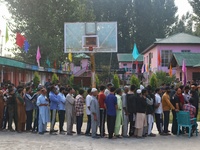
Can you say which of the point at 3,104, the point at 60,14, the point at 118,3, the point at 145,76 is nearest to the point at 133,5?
the point at 118,3

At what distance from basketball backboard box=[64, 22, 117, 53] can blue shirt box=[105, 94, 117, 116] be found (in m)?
7.59

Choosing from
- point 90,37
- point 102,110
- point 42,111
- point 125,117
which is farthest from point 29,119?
point 90,37

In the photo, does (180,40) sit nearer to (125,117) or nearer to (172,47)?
(172,47)

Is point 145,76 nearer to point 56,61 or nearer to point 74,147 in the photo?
point 56,61

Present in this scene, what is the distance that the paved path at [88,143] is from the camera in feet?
31.7

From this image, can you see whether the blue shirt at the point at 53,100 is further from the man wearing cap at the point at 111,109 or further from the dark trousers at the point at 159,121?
the dark trousers at the point at 159,121

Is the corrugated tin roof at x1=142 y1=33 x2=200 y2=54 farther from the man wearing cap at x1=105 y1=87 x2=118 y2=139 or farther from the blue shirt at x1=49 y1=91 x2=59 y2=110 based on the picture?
the man wearing cap at x1=105 y1=87 x2=118 y2=139

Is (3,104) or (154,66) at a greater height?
(154,66)

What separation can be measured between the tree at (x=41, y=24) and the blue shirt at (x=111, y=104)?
91.4 feet

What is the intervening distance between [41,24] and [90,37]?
22.5 meters

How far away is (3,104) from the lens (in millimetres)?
12766

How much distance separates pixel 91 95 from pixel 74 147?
7.60 feet

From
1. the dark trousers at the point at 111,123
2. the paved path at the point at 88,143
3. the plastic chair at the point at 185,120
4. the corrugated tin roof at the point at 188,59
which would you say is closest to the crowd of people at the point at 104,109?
the dark trousers at the point at 111,123

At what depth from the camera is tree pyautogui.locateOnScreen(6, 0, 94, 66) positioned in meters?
38.5
